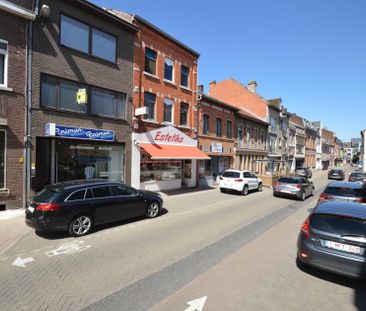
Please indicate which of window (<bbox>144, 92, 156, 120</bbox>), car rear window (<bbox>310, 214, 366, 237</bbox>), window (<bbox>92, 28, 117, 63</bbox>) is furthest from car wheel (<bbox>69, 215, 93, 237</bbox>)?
window (<bbox>144, 92, 156, 120</bbox>)

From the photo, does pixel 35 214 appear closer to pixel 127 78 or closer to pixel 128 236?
pixel 128 236

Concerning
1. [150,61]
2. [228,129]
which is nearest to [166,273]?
[150,61]

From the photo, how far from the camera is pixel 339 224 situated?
527cm

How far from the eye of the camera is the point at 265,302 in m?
4.43

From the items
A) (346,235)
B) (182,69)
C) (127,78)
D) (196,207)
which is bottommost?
(196,207)

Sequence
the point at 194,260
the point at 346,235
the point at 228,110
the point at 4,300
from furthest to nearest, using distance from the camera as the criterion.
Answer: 1. the point at 228,110
2. the point at 194,260
3. the point at 346,235
4. the point at 4,300

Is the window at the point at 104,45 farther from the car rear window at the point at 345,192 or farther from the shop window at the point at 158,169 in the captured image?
the car rear window at the point at 345,192

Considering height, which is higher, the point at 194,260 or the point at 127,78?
the point at 127,78

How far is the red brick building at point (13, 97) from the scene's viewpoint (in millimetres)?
10500

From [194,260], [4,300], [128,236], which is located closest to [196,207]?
[128,236]

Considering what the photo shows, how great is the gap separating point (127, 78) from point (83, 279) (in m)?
12.2

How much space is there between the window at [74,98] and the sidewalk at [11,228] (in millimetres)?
4731

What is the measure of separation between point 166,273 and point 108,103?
11.0 m

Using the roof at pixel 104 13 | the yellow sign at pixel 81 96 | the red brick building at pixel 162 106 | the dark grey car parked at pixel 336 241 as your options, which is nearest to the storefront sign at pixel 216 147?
the red brick building at pixel 162 106
